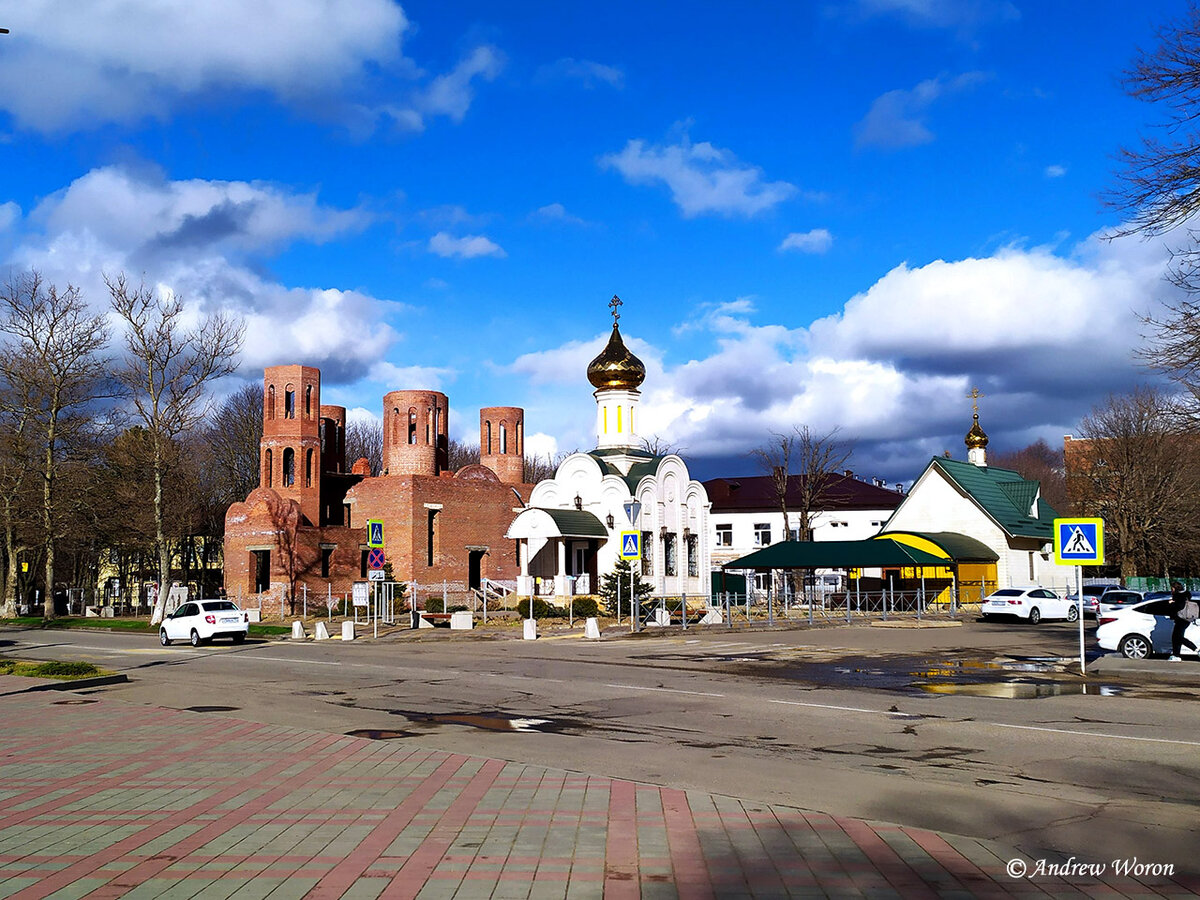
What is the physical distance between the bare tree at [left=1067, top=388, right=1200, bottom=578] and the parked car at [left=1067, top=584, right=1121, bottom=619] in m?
4.40

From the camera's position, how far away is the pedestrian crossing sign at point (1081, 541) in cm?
1828

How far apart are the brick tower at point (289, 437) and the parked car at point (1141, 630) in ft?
127

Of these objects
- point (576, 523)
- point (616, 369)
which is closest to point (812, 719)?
point (576, 523)

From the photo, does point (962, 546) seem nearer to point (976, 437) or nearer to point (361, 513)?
point (976, 437)

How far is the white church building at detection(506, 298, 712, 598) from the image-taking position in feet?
154

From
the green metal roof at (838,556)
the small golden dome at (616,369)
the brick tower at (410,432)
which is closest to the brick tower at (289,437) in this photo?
the brick tower at (410,432)

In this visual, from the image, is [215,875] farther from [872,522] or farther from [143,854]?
[872,522]

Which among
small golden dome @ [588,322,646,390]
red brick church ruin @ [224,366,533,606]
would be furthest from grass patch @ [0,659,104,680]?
small golden dome @ [588,322,646,390]

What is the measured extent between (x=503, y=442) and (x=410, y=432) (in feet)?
25.4

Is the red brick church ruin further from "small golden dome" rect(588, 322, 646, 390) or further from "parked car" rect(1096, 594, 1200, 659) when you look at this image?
"parked car" rect(1096, 594, 1200, 659)

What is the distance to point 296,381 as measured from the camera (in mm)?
50562

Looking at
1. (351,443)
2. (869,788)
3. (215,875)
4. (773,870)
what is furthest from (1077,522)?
(351,443)

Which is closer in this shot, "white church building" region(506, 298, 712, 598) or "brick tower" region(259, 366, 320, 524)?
"white church building" region(506, 298, 712, 598)

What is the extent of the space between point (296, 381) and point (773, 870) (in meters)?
47.7
